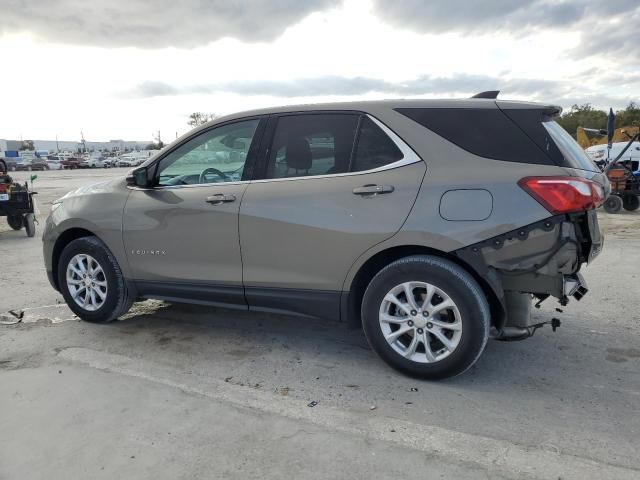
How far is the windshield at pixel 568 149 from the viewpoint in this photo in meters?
3.38

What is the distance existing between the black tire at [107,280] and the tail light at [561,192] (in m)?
3.41

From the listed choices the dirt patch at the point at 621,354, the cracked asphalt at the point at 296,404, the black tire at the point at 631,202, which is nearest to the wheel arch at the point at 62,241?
the cracked asphalt at the point at 296,404

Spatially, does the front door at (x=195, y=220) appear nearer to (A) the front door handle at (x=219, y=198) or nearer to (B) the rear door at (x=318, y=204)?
(A) the front door handle at (x=219, y=198)

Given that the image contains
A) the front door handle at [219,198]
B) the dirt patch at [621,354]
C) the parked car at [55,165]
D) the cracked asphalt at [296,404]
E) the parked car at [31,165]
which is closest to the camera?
the cracked asphalt at [296,404]

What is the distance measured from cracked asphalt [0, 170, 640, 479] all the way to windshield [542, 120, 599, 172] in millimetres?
1430

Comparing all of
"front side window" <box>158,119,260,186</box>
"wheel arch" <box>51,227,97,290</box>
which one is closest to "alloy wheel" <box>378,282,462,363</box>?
"front side window" <box>158,119,260,186</box>

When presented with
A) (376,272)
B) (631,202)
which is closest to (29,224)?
(376,272)

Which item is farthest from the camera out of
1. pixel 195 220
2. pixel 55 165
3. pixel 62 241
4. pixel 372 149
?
pixel 55 165

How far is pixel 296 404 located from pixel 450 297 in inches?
46.3

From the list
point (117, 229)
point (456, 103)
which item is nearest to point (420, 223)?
point (456, 103)

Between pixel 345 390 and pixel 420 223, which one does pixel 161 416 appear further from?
pixel 420 223

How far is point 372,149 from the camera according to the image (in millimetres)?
3709

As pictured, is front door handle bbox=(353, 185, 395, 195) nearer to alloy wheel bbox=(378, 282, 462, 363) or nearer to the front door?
alloy wheel bbox=(378, 282, 462, 363)

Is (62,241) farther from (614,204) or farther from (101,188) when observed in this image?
(614,204)
